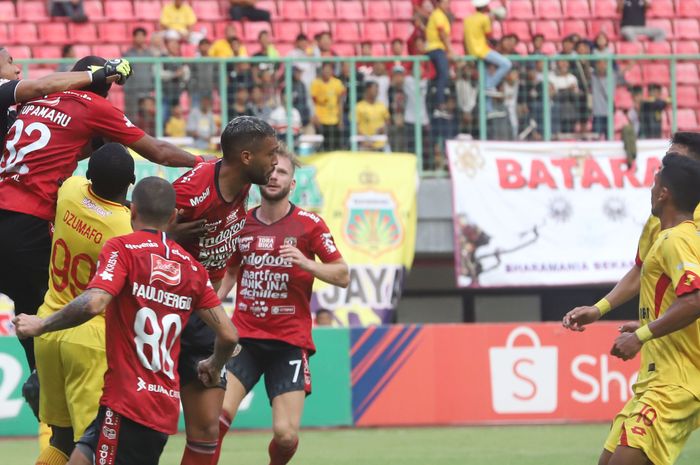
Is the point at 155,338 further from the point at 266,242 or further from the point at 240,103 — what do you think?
the point at 240,103

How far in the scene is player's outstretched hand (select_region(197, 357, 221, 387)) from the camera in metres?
6.91

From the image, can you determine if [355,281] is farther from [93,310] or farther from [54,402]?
[93,310]

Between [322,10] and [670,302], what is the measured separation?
14.2 m

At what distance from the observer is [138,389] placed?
6344mm

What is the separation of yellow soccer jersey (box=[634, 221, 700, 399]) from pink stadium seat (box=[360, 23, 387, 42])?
13.6 metres

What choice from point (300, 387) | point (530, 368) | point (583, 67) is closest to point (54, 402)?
point (300, 387)

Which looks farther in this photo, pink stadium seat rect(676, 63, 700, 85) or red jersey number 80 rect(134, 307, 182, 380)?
pink stadium seat rect(676, 63, 700, 85)

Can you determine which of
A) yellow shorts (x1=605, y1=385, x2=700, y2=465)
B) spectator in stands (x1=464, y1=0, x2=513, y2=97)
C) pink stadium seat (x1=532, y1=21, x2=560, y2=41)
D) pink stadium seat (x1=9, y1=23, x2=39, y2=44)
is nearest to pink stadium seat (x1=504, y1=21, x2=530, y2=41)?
pink stadium seat (x1=532, y1=21, x2=560, y2=41)

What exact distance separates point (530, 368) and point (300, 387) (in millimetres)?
6026

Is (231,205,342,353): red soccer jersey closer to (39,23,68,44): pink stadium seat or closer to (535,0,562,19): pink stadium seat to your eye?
(39,23,68,44): pink stadium seat

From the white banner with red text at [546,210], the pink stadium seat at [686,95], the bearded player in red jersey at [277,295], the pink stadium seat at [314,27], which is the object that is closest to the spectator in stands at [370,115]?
the white banner with red text at [546,210]

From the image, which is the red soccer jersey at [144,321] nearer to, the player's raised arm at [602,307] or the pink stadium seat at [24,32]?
the player's raised arm at [602,307]

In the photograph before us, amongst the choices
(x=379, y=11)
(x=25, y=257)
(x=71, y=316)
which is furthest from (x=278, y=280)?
(x=379, y=11)

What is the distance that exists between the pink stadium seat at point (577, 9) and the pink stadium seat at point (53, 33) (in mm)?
7580
